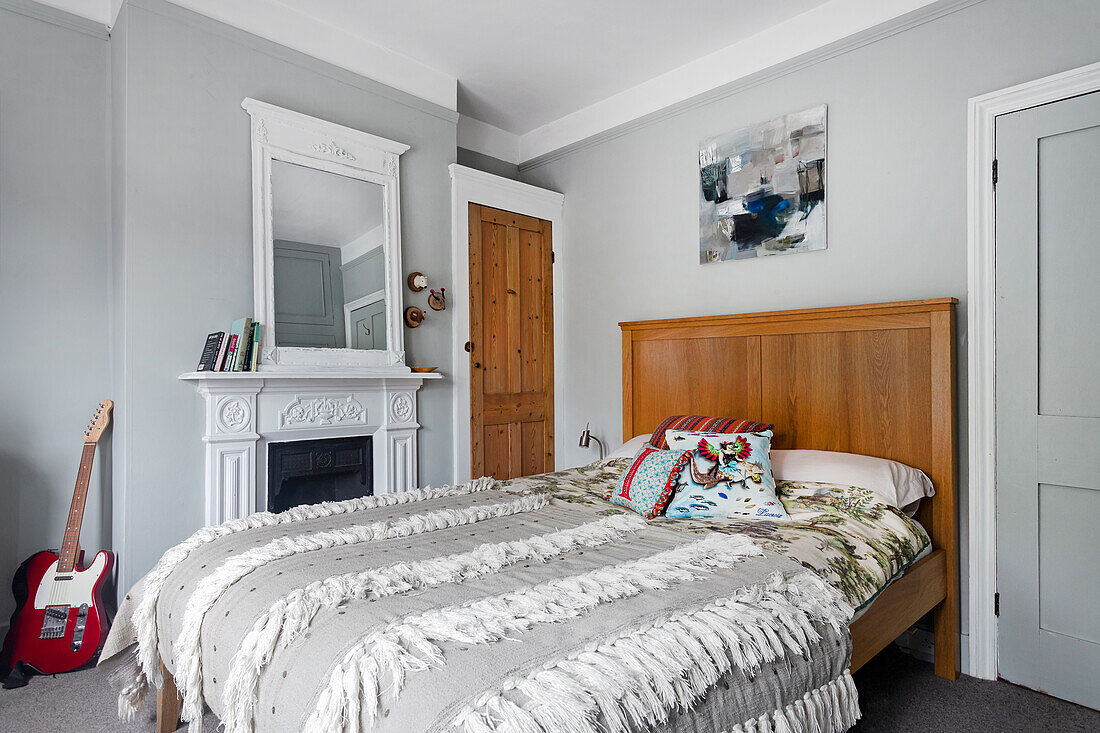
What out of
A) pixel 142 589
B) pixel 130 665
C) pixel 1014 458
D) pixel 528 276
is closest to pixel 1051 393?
pixel 1014 458

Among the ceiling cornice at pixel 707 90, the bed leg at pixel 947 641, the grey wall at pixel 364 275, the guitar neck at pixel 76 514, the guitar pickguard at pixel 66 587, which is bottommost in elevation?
the bed leg at pixel 947 641

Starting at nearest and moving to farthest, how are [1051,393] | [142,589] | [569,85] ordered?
[142,589], [1051,393], [569,85]

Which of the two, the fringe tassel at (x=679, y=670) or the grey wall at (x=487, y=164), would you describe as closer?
the fringe tassel at (x=679, y=670)

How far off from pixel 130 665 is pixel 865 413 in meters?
2.66

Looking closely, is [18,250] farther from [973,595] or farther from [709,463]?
[973,595]

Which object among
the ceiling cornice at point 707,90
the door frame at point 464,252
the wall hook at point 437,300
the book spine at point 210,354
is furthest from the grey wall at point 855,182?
the book spine at point 210,354

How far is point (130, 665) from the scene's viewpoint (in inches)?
71.5

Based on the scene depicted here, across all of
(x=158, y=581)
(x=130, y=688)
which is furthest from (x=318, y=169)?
(x=130, y=688)

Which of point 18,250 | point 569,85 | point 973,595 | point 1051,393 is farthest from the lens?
point 569,85

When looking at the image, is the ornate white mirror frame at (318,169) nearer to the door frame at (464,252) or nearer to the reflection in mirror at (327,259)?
the reflection in mirror at (327,259)

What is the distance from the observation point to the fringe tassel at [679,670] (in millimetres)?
907

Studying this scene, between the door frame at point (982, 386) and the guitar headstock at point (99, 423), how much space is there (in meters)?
3.34

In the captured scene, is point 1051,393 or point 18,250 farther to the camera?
point 18,250

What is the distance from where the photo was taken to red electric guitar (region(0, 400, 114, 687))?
221 centimetres
